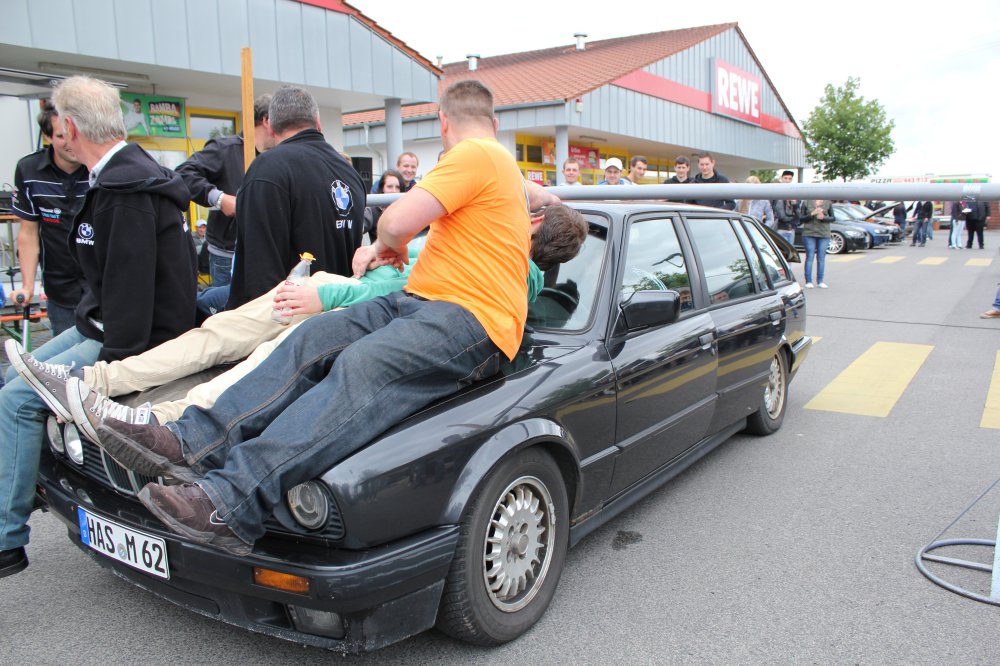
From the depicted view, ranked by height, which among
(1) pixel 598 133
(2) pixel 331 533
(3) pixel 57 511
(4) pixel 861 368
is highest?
(1) pixel 598 133

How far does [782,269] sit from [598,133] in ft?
62.5

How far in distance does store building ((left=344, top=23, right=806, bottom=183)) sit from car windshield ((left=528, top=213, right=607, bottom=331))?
11.6 m

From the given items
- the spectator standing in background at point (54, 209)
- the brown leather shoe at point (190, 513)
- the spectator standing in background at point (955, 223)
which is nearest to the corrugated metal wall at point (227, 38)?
the spectator standing in background at point (54, 209)

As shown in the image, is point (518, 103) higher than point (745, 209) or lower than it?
higher

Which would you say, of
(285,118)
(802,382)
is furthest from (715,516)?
(802,382)

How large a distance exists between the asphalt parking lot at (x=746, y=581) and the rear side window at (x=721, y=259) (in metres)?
1.08

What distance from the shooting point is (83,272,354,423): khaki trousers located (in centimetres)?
278

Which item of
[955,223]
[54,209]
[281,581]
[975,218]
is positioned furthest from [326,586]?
[955,223]

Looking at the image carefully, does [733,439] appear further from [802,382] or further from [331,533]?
[331,533]

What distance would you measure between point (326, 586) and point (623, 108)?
23.4 meters

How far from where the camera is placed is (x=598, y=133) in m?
23.4

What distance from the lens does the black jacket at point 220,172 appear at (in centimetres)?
466

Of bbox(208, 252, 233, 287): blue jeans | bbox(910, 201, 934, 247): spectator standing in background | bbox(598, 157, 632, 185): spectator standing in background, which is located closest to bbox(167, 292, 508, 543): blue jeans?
bbox(208, 252, 233, 287): blue jeans

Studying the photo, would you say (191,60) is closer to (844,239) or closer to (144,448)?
(144,448)
